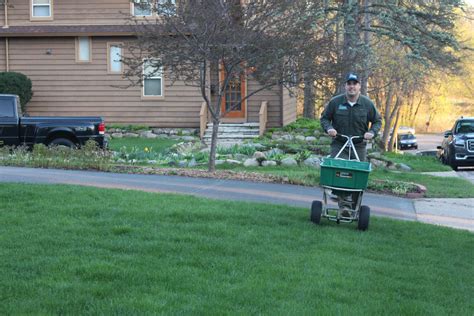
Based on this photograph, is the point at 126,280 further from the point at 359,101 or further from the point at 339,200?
the point at 359,101

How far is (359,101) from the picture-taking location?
830 centimetres

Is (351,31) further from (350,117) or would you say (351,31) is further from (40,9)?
(40,9)

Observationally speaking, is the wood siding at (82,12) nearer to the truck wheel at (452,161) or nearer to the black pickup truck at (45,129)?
the black pickup truck at (45,129)

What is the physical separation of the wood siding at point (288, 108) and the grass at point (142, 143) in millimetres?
4495

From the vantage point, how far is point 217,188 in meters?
11.6

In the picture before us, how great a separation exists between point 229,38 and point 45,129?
709 cm

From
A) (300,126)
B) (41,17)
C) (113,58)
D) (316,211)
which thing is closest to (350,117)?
(316,211)

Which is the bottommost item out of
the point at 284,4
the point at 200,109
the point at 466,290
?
the point at 466,290

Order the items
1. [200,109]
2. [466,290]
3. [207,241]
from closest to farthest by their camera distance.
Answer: [466,290]
[207,241]
[200,109]

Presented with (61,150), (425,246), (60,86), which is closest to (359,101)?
(425,246)

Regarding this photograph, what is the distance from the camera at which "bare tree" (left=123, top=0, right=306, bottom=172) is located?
11.9 metres

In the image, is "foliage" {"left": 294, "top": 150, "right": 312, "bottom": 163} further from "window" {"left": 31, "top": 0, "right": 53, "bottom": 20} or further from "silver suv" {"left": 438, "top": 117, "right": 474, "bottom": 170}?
"window" {"left": 31, "top": 0, "right": 53, "bottom": 20}

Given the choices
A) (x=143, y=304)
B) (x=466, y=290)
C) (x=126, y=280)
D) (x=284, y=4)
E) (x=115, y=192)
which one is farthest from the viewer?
(x=284, y=4)

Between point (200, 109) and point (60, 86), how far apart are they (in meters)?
5.26
